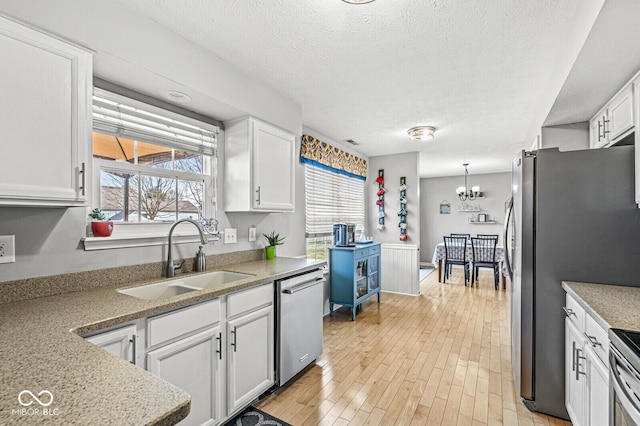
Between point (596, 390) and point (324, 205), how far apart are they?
3.17 metres

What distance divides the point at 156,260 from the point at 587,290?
261 cm

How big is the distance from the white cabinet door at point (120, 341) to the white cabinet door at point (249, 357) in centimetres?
57

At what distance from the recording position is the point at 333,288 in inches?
159

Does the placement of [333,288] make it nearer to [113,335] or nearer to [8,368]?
[113,335]

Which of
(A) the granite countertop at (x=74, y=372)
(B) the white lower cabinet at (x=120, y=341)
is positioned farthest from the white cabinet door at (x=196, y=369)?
(A) the granite countertop at (x=74, y=372)

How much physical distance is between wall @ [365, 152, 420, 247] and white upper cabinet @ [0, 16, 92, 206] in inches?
173

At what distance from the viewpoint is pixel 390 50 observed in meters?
2.09

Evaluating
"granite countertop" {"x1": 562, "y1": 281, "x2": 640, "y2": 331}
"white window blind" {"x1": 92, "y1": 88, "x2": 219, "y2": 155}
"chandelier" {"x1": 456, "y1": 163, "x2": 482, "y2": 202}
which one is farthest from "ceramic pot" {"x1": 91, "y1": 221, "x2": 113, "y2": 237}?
"chandelier" {"x1": 456, "y1": 163, "x2": 482, "y2": 202}

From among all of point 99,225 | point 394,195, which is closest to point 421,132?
point 394,195

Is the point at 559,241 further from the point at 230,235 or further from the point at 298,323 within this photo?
the point at 230,235

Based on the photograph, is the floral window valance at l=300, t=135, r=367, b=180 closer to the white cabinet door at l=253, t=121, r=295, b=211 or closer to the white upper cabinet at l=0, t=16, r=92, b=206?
the white cabinet door at l=253, t=121, r=295, b=211

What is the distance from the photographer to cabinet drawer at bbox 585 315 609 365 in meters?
1.35

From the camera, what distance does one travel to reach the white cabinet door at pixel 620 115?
1.89m

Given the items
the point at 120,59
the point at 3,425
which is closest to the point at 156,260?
the point at 120,59
